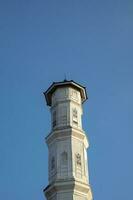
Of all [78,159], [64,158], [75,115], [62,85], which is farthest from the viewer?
[62,85]

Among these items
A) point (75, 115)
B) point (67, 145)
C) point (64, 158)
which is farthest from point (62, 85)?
point (64, 158)

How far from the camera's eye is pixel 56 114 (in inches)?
1695

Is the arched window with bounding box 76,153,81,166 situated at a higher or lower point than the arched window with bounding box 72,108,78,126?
lower

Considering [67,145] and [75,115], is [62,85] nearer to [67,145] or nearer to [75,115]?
[75,115]

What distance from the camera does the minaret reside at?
124 ft

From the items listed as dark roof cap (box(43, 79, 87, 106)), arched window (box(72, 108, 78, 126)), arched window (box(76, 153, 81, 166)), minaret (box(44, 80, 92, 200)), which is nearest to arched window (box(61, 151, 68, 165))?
minaret (box(44, 80, 92, 200))

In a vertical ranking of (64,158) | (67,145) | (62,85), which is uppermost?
(62,85)

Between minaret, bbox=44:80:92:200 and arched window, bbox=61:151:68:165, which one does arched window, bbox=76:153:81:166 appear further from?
arched window, bbox=61:151:68:165

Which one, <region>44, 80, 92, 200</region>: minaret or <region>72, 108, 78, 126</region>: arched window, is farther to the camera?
<region>72, 108, 78, 126</region>: arched window

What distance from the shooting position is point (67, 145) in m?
40.3

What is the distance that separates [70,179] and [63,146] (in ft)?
10.7

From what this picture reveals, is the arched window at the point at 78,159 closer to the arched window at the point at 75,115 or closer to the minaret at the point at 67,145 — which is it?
the minaret at the point at 67,145

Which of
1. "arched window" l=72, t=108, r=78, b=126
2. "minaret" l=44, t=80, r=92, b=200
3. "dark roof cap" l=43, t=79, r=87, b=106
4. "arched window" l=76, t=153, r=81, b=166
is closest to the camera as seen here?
"minaret" l=44, t=80, r=92, b=200

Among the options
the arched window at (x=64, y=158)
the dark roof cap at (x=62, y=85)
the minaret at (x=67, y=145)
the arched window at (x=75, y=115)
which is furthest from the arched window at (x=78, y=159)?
the dark roof cap at (x=62, y=85)
